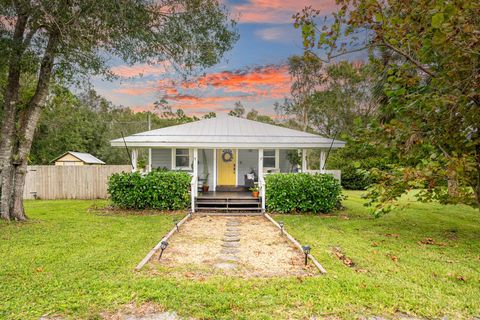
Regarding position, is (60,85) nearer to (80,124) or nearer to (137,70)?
(137,70)

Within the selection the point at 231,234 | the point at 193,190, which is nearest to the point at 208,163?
the point at 193,190

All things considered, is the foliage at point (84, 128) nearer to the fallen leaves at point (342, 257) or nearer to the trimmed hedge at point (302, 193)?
the trimmed hedge at point (302, 193)

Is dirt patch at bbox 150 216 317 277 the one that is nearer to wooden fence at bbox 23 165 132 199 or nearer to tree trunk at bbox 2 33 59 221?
tree trunk at bbox 2 33 59 221

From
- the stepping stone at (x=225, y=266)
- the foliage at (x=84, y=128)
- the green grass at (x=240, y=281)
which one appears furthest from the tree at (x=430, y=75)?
the foliage at (x=84, y=128)

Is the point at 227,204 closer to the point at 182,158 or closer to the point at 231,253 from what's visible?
the point at 182,158

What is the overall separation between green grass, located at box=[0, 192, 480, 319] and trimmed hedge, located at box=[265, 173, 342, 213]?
116 inches

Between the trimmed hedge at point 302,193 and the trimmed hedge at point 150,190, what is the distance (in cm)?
323

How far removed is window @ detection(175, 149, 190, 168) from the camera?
1519 cm

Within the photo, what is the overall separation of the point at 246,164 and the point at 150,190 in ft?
17.8

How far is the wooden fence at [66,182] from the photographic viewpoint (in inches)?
630

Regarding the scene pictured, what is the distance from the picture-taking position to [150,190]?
11.7 m

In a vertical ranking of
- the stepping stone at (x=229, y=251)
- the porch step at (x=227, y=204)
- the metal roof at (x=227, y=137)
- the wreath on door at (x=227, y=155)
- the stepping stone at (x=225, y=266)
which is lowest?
the stepping stone at (x=229, y=251)

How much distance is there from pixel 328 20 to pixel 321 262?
13.1 ft

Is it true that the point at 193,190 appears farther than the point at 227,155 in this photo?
No
